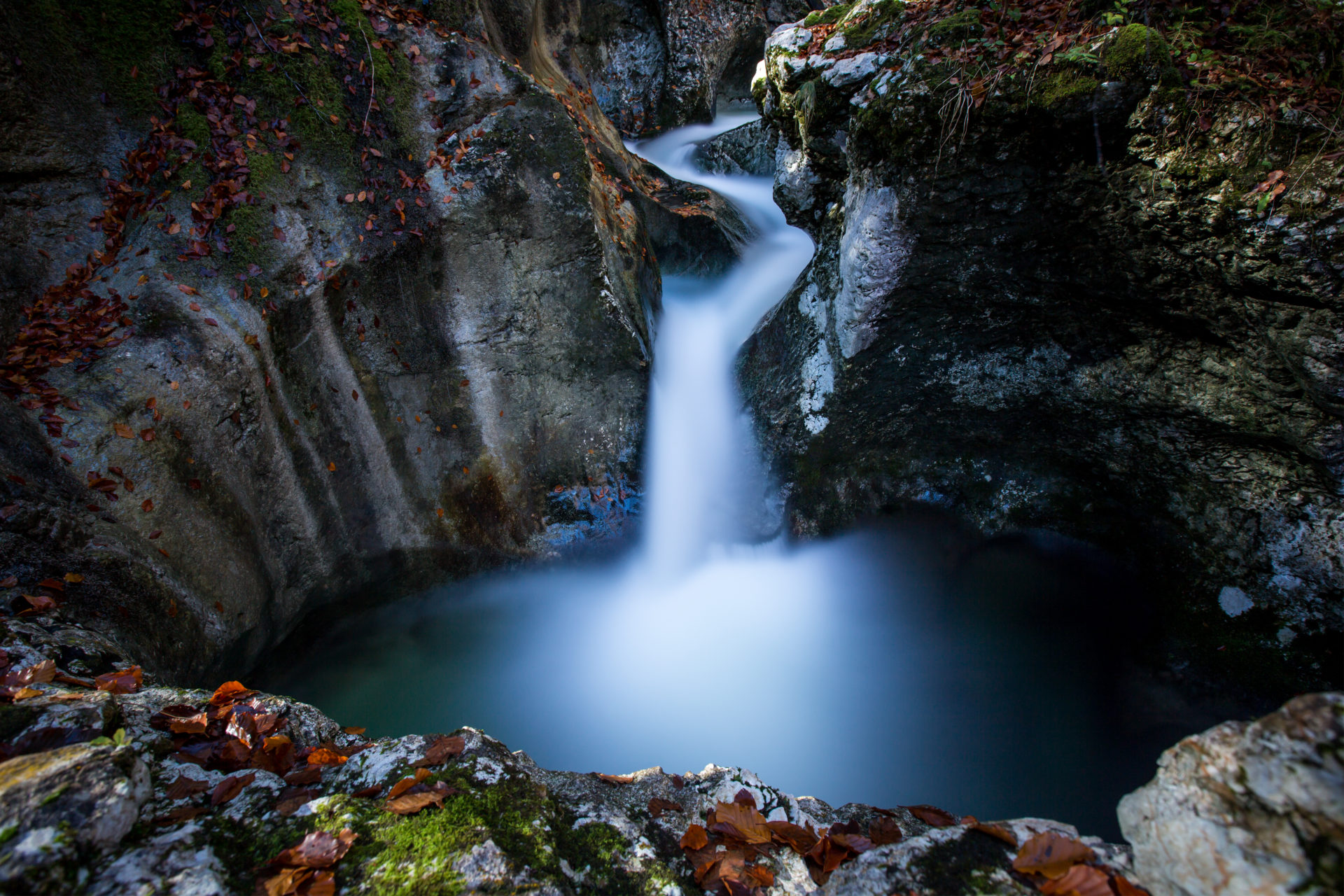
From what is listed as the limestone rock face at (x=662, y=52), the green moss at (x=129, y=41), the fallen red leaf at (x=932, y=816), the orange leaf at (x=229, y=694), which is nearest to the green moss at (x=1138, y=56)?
the fallen red leaf at (x=932, y=816)

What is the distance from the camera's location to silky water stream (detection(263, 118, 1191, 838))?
4496mm

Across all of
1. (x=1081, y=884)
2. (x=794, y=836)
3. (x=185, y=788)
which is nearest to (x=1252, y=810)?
(x=1081, y=884)

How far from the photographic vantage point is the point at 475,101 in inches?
200

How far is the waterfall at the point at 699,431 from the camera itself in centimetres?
596

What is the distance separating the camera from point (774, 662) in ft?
16.9

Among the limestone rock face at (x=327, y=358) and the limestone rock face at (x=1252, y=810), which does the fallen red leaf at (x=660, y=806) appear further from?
the limestone rock face at (x=327, y=358)

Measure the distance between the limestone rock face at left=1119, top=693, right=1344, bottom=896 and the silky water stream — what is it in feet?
10.3

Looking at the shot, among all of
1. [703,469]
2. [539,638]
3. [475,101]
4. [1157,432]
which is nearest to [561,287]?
[475,101]

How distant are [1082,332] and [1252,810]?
Answer: 11.5ft

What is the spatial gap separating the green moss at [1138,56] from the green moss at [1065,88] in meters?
0.11

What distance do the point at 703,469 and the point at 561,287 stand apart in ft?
7.56

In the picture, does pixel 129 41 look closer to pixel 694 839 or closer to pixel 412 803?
pixel 412 803

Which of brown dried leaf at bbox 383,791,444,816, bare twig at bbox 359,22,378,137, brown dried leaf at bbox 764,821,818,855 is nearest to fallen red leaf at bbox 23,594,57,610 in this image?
brown dried leaf at bbox 383,791,444,816

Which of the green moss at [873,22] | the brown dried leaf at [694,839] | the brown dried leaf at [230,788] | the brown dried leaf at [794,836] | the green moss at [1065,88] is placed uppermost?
the green moss at [873,22]
